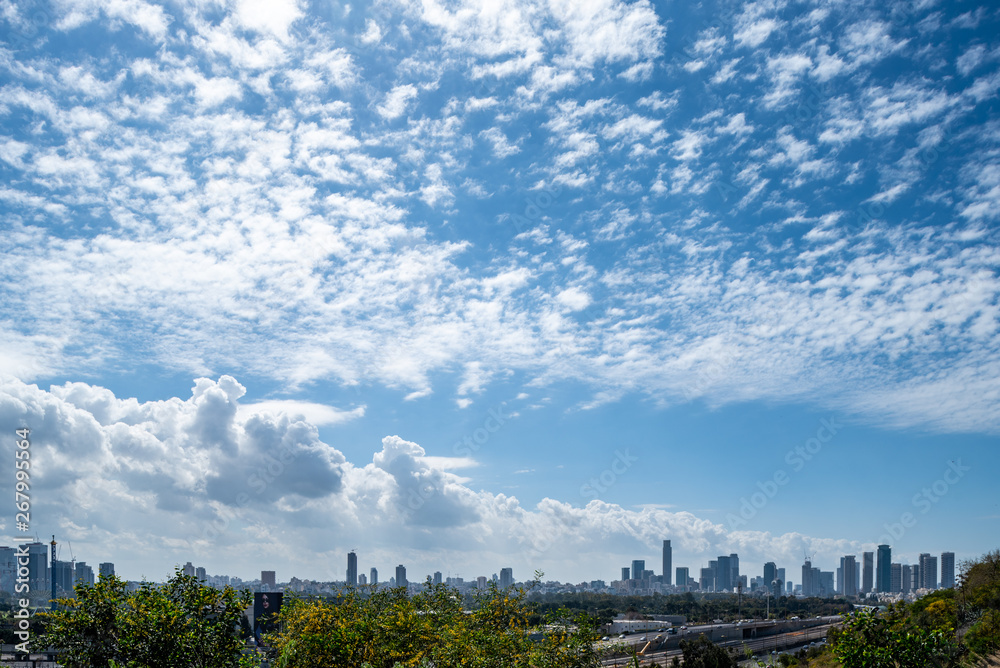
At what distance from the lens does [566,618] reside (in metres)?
15.5

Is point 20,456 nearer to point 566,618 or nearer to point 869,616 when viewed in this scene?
point 566,618

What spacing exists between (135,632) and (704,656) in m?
58.7

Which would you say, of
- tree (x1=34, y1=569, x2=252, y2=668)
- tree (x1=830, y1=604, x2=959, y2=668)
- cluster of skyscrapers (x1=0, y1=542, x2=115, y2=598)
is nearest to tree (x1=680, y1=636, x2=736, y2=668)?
cluster of skyscrapers (x1=0, y1=542, x2=115, y2=598)

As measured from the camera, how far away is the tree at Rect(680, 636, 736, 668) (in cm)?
5731

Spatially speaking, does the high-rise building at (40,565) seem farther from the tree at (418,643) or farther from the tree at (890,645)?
the tree at (890,645)

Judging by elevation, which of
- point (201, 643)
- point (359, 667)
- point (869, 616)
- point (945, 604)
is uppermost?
point (869, 616)

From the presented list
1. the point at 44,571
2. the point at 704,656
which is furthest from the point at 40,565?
the point at 704,656

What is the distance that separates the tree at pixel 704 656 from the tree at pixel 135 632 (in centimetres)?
5354

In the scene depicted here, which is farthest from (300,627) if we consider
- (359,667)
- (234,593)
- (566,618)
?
(566,618)

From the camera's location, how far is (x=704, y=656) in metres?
59.8

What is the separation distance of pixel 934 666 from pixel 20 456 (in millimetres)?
15952

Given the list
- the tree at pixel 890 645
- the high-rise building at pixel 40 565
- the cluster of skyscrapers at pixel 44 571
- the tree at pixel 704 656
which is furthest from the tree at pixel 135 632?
the tree at pixel 704 656

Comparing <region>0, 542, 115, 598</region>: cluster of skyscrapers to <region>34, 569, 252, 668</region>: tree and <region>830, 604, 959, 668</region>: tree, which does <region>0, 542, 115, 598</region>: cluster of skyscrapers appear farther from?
<region>830, 604, 959, 668</region>: tree

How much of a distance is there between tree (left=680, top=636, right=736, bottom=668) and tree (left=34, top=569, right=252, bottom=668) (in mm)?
53536
